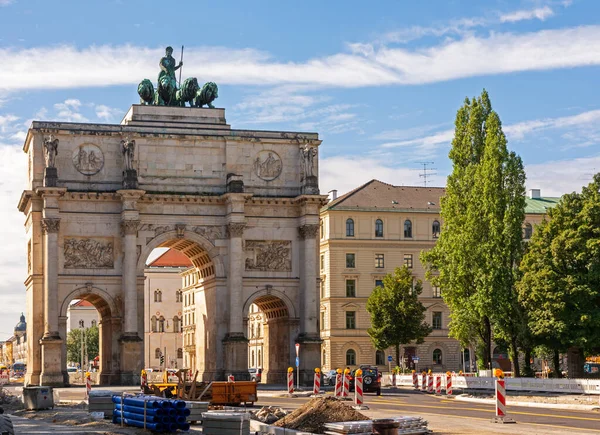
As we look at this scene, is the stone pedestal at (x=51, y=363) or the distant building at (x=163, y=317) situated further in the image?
the distant building at (x=163, y=317)

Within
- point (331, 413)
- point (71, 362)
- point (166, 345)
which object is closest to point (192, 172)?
point (331, 413)

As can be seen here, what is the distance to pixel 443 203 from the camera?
75438mm

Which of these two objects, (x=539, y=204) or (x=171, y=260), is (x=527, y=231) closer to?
(x=539, y=204)

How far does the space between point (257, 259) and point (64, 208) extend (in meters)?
12.7

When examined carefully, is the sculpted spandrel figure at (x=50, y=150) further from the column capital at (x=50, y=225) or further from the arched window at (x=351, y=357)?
the arched window at (x=351, y=357)

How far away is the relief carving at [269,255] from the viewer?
3022 inches

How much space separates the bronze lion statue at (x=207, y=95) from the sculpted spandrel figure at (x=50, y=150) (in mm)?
10424

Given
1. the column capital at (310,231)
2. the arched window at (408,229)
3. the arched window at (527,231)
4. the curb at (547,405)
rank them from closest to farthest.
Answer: the curb at (547,405)
the column capital at (310,231)
the arched window at (408,229)
the arched window at (527,231)

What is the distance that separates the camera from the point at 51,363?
234 feet

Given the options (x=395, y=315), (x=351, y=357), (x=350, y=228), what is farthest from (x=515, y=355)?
(x=350, y=228)

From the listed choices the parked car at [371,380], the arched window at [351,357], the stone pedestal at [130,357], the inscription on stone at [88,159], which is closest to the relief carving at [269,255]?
the stone pedestal at [130,357]

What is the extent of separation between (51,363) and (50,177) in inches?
442

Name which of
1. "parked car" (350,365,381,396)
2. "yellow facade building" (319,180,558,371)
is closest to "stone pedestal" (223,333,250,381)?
"parked car" (350,365,381,396)

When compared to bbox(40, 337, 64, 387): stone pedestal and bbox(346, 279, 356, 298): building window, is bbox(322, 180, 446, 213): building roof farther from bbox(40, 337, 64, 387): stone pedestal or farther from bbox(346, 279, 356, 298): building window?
bbox(40, 337, 64, 387): stone pedestal
